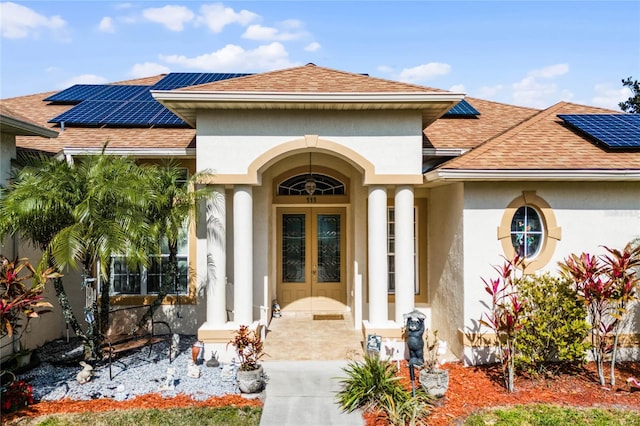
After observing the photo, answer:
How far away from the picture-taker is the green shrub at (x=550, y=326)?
8250mm

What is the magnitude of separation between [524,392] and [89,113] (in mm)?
13830

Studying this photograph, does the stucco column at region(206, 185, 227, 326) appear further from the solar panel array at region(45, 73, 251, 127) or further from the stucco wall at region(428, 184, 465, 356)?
the stucco wall at region(428, 184, 465, 356)

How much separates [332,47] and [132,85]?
8.76 metres

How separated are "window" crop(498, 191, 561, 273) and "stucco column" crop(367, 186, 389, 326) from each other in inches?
105

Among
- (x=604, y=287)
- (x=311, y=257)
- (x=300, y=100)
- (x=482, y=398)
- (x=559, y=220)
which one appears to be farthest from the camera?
(x=311, y=257)

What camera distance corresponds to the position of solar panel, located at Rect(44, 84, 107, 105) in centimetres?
1486

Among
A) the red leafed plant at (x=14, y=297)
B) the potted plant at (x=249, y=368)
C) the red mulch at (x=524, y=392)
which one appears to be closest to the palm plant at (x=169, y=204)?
the red leafed plant at (x=14, y=297)

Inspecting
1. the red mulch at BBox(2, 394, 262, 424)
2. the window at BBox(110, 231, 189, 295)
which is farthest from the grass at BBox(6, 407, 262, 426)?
the window at BBox(110, 231, 189, 295)

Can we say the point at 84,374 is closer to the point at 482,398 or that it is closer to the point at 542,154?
the point at 482,398

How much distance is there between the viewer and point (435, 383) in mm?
7496

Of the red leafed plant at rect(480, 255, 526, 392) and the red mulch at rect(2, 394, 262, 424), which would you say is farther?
the red leafed plant at rect(480, 255, 526, 392)

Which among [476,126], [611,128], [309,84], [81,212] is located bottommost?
[81,212]

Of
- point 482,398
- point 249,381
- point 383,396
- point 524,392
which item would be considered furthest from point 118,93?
point 524,392

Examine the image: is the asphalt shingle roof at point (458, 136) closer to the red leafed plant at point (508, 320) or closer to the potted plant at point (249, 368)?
the red leafed plant at point (508, 320)
